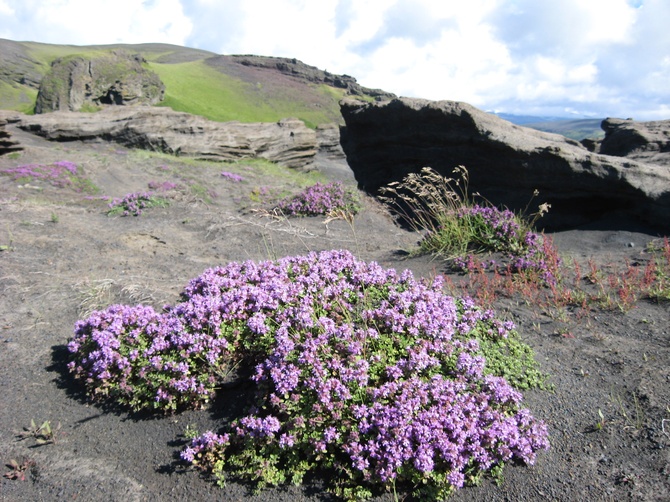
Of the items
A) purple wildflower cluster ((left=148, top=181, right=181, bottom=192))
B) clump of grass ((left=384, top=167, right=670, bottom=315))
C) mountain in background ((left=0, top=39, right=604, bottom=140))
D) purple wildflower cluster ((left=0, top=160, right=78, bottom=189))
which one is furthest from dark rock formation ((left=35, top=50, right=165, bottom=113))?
clump of grass ((left=384, top=167, right=670, bottom=315))

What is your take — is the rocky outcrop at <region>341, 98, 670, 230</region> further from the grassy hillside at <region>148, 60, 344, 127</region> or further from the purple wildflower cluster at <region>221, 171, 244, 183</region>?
the grassy hillside at <region>148, 60, 344, 127</region>

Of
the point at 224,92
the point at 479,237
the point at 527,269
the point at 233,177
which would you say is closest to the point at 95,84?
the point at 233,177

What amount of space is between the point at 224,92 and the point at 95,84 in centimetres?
1989

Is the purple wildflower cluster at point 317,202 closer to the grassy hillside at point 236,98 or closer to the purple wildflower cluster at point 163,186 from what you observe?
the purple wildflower cluster at point 163,186

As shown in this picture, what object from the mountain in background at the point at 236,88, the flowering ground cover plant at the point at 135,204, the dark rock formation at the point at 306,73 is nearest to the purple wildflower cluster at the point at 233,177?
the flowering ground cover plant at the point at 135,204

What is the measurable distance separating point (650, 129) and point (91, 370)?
13.1m

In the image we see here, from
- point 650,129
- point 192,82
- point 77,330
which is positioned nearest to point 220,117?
point 192,82

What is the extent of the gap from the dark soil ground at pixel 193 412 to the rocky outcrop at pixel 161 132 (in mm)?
11117

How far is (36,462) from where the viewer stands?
3.35 m

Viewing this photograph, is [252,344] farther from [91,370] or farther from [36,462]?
[36,462]

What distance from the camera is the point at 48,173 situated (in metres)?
12.8

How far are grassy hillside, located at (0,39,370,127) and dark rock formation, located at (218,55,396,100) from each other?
2.83 metres

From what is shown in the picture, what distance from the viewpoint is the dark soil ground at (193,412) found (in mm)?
3107

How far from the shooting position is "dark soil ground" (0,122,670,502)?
311cm
